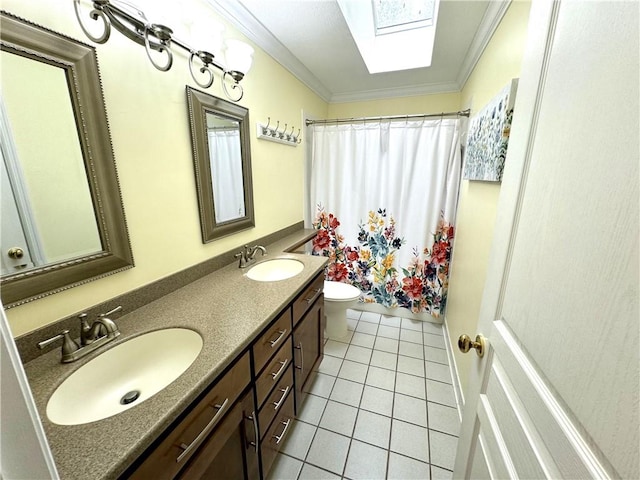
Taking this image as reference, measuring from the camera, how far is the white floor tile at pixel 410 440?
4.47 ft

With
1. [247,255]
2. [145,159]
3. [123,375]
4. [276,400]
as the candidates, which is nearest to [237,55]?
[145,159]

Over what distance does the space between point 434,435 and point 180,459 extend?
54.4 inches

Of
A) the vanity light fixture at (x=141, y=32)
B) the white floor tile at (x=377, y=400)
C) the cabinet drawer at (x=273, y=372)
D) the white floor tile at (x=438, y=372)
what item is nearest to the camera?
the vanity light fixture at (x=141, y=32)

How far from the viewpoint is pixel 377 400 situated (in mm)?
1681

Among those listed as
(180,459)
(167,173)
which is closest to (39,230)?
(167,173)

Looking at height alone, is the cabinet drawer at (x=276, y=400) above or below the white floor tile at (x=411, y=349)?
above

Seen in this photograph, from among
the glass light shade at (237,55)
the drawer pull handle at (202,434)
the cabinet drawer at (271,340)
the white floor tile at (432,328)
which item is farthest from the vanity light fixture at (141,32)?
the white floor tile at (432,328)

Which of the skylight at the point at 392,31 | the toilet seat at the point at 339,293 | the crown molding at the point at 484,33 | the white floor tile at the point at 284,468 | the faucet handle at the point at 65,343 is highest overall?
the skylight at the point at 392,31

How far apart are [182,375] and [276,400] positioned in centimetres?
62

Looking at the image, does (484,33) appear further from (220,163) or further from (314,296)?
(314,296)

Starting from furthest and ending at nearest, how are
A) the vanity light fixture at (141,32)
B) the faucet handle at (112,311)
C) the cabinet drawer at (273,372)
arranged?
the cabinet drawer at (273,372) < the faucet handle at (112,311) < the vanity light fixture at (141,32)

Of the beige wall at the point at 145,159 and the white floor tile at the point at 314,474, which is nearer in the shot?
the beige wall at the point at 145,159

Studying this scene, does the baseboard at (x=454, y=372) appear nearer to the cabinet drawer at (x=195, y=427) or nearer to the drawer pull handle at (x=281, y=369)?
the drawer pull handle at (x=281, y=369)

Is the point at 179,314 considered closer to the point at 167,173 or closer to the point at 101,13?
the point at 167,173
